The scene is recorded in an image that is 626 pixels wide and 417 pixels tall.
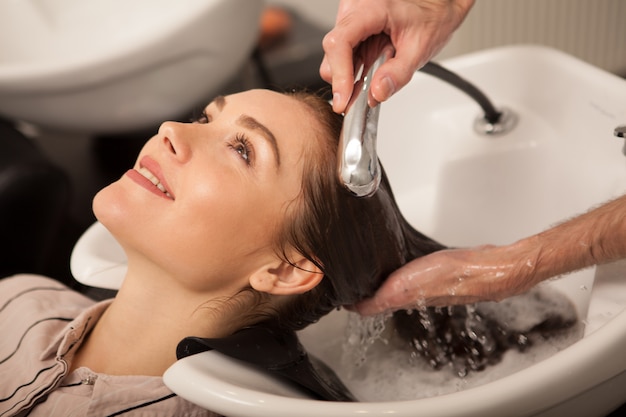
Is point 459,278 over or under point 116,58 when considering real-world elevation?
under

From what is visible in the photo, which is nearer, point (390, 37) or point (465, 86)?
point (390, 37)

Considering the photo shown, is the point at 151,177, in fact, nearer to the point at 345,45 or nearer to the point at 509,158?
the point at 345,45

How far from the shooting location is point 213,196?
0.95 meters

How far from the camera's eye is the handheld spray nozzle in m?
0.89

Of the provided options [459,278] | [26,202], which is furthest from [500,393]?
[26,202]

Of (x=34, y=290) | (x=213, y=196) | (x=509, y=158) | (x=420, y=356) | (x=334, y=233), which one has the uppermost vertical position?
(x=213, y=196)

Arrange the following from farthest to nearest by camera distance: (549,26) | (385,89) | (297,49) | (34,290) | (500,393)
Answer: (297,49) → (549,26) → (34,290) → (385,89) → (500,393)

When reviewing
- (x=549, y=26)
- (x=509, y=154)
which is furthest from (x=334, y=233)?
(x=549, y=26)

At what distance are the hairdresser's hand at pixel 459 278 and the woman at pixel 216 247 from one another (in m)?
0.03

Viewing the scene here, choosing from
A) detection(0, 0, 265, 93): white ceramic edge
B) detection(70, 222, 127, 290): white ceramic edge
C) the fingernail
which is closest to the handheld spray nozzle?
the fingernail

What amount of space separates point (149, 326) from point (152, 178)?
0.74 ft

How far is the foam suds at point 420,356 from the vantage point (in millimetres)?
1201

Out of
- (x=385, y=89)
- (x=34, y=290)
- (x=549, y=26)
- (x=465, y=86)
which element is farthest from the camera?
(x=549, y=26)

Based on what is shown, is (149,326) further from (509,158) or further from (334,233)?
(509,158)
